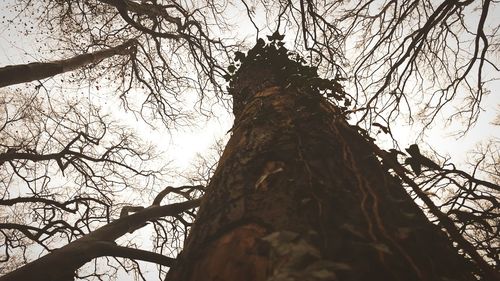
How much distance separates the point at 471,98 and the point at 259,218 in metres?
4.22

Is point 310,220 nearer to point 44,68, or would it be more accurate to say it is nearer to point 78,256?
point 78,256

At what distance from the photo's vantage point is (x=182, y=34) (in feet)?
20.0

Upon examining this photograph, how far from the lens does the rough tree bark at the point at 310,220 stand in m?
0.78

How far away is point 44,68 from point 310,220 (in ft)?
15.5

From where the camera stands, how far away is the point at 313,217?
947 mm

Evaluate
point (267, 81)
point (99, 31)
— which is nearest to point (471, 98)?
point (267, 81)

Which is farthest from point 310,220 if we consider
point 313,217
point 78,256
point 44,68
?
point 44,68

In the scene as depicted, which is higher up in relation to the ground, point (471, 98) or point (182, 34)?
point (182, 34)

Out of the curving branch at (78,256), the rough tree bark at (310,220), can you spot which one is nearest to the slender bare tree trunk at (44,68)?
the curving branch at (78,256)

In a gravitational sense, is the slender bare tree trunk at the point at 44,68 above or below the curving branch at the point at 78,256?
above

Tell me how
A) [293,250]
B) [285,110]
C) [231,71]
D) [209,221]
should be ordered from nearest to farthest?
[293,250] < [209,221] < [285,110] < [231,71]

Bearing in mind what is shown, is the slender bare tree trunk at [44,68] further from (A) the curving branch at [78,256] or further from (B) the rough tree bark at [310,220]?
(B) the rough tree bark at [310,220]

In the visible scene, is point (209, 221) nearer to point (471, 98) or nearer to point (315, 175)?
point (315, 175)

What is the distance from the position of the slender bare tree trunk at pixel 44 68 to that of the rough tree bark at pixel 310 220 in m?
3.48
